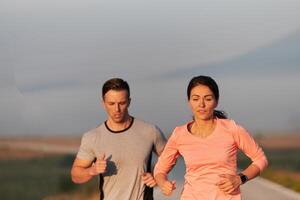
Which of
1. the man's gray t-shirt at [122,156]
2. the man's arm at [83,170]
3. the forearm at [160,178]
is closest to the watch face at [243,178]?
the forearm at [160,178]

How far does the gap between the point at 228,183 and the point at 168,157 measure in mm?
623

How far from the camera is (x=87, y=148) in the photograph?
6.93 metres

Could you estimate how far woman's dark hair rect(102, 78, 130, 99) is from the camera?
22.5ft

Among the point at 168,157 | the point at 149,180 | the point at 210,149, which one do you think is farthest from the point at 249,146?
the point at 149,180

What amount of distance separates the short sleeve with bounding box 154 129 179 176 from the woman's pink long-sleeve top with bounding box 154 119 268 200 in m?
0.10

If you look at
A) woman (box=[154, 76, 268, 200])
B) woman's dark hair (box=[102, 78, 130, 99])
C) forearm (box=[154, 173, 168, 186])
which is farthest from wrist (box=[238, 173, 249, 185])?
woman's dark hair (box=[102, 78, 130, 99])

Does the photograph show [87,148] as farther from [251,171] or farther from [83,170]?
[251,171]

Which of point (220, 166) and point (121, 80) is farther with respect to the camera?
point (121, 80)

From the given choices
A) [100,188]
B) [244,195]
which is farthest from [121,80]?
[244,195]

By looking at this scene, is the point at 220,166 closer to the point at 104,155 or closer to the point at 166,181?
the point at 166,181

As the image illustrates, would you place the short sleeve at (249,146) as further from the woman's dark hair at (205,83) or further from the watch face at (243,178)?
the woman's dark hair at (205,83)

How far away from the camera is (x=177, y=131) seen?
20.7 ft

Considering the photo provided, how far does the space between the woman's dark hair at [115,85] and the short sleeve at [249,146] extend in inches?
42.3

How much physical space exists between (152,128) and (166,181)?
0.79 meters
